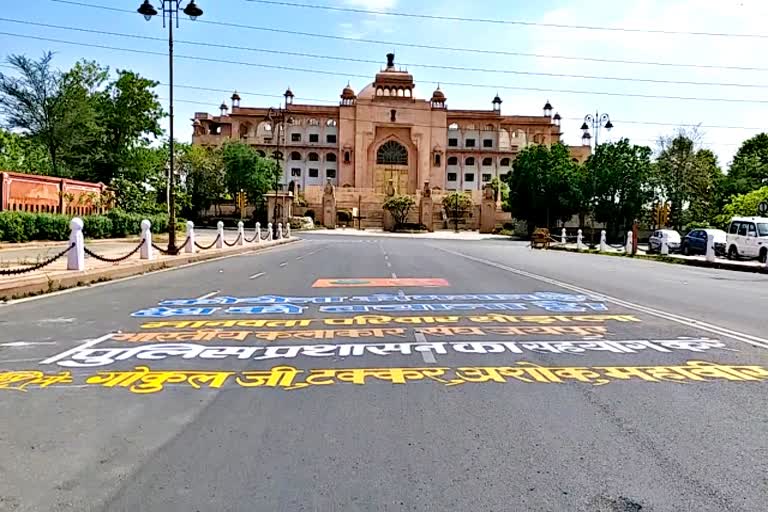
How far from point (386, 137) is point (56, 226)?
72396mm

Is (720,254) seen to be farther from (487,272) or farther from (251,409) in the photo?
(251,409)

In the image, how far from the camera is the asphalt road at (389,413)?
427 centimetres

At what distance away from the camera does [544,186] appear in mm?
69000

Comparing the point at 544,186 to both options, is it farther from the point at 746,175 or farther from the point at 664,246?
the point at 664,246

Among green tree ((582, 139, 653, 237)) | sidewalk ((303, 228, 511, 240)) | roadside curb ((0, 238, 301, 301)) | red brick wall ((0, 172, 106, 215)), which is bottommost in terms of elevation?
sidewalk ((303, 228, 511, 240))

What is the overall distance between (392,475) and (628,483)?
1.44 m

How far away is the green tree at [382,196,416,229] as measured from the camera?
82.3 meters

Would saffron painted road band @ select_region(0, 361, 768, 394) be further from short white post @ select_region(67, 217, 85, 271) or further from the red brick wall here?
the red brick wall

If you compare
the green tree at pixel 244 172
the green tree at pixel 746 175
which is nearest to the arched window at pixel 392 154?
the green tree at pixel 244 172

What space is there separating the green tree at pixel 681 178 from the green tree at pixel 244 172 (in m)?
A: 40.4

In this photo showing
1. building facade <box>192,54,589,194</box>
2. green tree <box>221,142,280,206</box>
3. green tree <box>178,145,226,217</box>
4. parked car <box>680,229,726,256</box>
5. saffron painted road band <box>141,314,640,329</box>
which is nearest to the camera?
saffron painted road band <box>141,314,640,329</box>

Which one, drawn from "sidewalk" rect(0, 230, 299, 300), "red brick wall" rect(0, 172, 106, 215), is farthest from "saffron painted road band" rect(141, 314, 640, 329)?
"red brick wall" rect(0, 172, 106, 215)

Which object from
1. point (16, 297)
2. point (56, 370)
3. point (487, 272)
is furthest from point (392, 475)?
point (487, 272)

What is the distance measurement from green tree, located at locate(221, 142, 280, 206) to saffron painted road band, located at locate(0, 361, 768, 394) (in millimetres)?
71001
